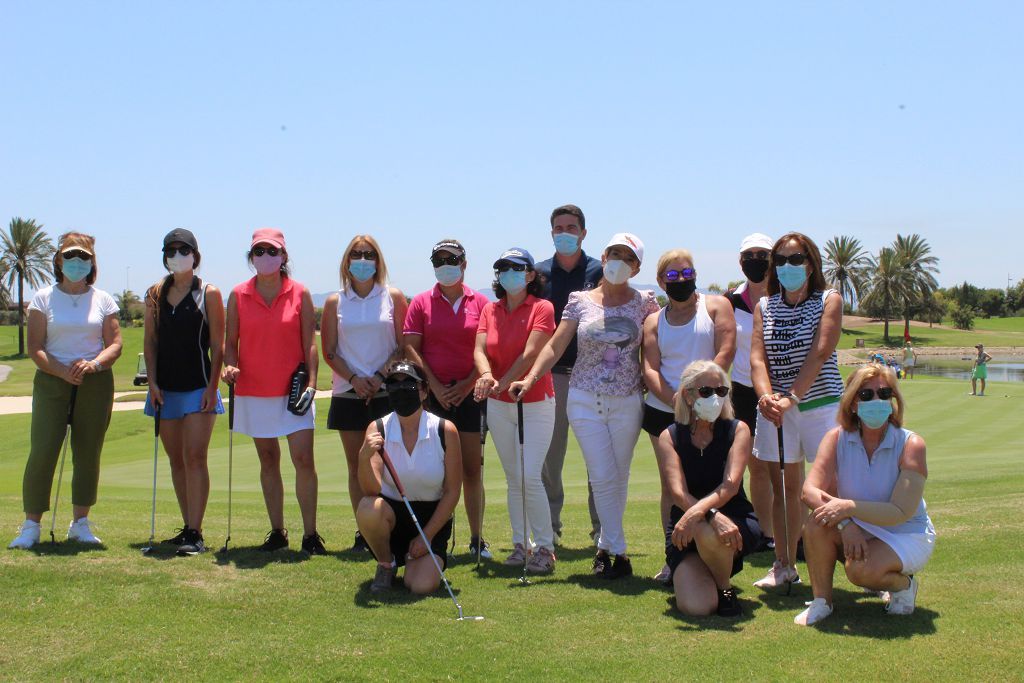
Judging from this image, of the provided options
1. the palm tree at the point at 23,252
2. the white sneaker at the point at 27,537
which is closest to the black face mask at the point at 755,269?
the white sneaker at the point at 27,537

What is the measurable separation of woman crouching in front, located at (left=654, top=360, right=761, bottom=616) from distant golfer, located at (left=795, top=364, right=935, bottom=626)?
16.6 inches

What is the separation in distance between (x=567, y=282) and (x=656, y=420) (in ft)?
5.24

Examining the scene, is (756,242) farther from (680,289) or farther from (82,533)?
(82,533)

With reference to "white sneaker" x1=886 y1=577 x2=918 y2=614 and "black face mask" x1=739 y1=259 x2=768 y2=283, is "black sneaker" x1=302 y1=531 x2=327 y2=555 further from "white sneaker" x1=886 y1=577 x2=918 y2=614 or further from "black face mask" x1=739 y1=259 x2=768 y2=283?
"white sneaker" x1=886 y1=577 x2=918 y2=614

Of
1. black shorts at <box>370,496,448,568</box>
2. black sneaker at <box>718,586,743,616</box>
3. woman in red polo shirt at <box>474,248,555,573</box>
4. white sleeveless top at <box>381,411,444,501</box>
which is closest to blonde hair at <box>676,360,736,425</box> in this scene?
black sneaker at <box>718,586,743,616</box>

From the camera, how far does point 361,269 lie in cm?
686

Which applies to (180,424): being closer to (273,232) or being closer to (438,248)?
(273,232)

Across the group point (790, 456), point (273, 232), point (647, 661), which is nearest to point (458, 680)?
point (647, 661)

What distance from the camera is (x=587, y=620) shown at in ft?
17.0

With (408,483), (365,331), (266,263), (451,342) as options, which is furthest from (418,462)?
(266,263)

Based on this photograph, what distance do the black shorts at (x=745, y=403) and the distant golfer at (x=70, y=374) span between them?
14.9 ft

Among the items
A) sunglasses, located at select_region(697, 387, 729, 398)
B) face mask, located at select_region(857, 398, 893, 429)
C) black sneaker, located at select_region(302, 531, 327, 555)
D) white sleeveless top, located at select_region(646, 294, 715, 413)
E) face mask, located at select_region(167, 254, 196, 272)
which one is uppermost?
face mask, located at select_region(167, 254, 196, 272)

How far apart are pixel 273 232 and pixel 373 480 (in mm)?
2107

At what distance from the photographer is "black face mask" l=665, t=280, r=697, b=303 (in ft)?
19.6
